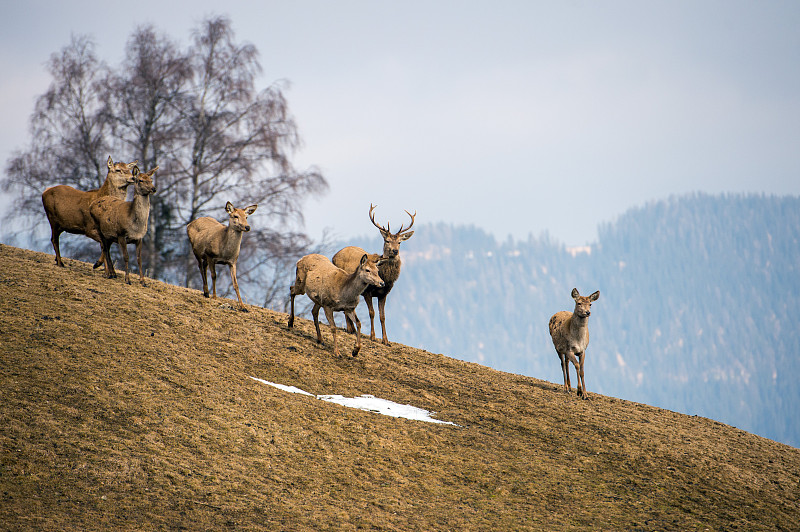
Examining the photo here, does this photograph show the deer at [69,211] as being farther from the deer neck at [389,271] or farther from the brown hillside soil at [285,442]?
the deer neck at [389,271]

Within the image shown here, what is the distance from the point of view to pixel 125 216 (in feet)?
53.9

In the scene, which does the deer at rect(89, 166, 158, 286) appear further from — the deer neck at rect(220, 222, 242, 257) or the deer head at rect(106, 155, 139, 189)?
the deer neck at rect(220, 222, 242, 257)

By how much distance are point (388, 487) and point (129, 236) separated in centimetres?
885

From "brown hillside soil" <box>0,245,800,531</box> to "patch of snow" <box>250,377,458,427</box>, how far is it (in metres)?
0.25

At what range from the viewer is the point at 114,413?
1105cm

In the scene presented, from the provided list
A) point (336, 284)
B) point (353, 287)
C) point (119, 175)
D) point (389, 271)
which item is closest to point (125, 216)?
point (119, 175)

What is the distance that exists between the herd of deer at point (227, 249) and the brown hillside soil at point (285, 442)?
899 millimetres

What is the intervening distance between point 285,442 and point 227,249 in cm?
669

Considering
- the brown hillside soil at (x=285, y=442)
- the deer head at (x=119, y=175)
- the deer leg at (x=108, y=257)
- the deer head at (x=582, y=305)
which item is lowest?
the brown hillside soil at (x=285, y=442)

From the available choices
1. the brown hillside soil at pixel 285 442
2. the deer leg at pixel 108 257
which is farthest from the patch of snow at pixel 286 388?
the deer leg at pixel 108 257

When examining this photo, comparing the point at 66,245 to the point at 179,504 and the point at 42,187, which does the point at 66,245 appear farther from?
the point at 179,504

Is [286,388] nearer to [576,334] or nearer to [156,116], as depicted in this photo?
[576,334]

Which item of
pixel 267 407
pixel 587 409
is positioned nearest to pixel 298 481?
pixel 267 407

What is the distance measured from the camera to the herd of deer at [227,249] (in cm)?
1605
